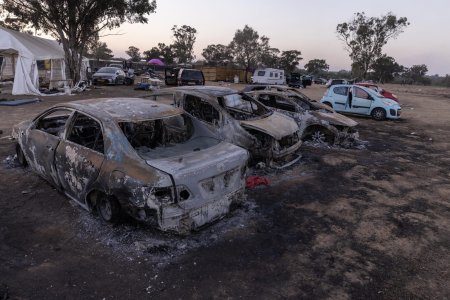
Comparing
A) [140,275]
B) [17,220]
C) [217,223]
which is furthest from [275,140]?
[17,220]

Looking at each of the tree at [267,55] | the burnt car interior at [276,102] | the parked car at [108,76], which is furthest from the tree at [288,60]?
the burnt car interior at [276,102]

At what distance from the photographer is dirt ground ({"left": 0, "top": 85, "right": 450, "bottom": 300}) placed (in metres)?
3.42

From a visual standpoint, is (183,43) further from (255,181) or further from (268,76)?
(255,181)

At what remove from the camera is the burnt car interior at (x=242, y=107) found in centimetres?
743

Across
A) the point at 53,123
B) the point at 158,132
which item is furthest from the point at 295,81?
the point at 158,132

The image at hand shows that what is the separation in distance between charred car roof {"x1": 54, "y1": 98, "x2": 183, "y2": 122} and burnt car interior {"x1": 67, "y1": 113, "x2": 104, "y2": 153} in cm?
16

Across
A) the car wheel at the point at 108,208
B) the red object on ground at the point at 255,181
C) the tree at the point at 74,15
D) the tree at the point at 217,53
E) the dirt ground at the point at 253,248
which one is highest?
the tree at the point at 217,53

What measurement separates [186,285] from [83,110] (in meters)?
2.80

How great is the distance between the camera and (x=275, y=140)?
6.79 meters

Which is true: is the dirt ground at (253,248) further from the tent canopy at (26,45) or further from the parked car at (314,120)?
the tent canopy at (26,45)

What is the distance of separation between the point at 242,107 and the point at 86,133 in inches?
145

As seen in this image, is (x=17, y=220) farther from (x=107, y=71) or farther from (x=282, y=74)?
(x=282, y=74)

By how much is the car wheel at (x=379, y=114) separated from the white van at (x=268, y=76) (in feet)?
73.2

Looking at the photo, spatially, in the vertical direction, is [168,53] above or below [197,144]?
above
